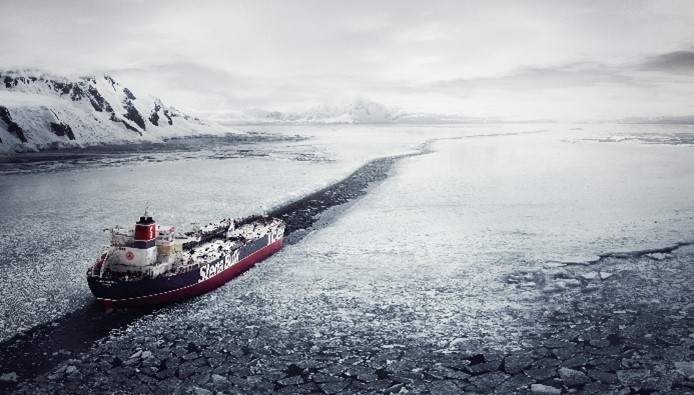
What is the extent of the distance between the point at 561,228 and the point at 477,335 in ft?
34.3

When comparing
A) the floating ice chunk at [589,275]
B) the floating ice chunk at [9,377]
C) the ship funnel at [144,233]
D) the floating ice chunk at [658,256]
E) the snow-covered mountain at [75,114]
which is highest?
the snow-covered mountain at [75,114]

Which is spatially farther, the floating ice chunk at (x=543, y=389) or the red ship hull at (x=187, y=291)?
the red ship hull at (x=187, y=291)

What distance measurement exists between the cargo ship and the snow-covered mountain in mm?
50968

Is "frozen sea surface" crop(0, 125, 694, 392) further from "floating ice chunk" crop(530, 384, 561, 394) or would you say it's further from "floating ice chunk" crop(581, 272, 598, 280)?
"floating ice chunk" crop(530, 384, 561, 394)

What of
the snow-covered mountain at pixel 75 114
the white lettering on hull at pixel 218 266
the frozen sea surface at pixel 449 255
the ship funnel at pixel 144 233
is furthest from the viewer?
the snow-covered mountain at pixel 75 114

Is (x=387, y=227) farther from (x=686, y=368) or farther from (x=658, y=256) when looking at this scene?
(x=686, y=368)

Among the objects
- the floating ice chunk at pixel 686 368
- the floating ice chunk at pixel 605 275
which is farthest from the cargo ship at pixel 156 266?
the floating ice chunk at pixel 686 368

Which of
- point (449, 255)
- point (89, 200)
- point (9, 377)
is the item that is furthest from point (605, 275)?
point (89, 200)

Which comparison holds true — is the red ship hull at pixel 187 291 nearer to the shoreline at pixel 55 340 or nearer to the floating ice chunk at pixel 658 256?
the shoreline at pixel 55 340

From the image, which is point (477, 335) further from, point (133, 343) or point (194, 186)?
point (194, 186)

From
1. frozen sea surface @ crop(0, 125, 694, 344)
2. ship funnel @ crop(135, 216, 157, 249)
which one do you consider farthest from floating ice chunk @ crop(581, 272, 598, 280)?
ship funnel @ crop(135, 216, 157, 249)

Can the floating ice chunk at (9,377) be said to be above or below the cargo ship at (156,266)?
below

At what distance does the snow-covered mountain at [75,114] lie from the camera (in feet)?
195

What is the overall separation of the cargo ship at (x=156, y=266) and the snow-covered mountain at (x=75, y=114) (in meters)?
51.0
